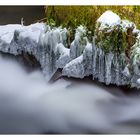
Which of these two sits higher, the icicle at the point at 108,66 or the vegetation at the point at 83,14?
the vegetation at the point at 83,14

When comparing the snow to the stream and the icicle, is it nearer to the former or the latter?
the icicle

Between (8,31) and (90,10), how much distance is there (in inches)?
16.6

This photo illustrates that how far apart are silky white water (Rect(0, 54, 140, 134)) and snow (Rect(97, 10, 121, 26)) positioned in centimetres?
32

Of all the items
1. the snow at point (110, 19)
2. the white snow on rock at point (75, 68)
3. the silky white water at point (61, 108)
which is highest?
the snow at point (110, 19)

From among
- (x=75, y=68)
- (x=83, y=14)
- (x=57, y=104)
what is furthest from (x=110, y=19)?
(x=57, y=104)

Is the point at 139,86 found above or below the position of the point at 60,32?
below

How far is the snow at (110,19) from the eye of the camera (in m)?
3.49

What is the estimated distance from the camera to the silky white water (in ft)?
11.4

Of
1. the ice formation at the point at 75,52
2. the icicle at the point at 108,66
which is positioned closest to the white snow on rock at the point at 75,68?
the ice formation at the point at 75,52

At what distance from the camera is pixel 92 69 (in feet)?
11.5

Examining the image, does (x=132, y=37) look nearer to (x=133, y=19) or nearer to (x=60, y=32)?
(x=133, y=19)

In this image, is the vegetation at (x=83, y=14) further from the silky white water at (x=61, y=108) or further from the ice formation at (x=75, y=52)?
the silky white water at (x=61, y=108)

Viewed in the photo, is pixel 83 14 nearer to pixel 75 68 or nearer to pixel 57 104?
pixel 75 68
